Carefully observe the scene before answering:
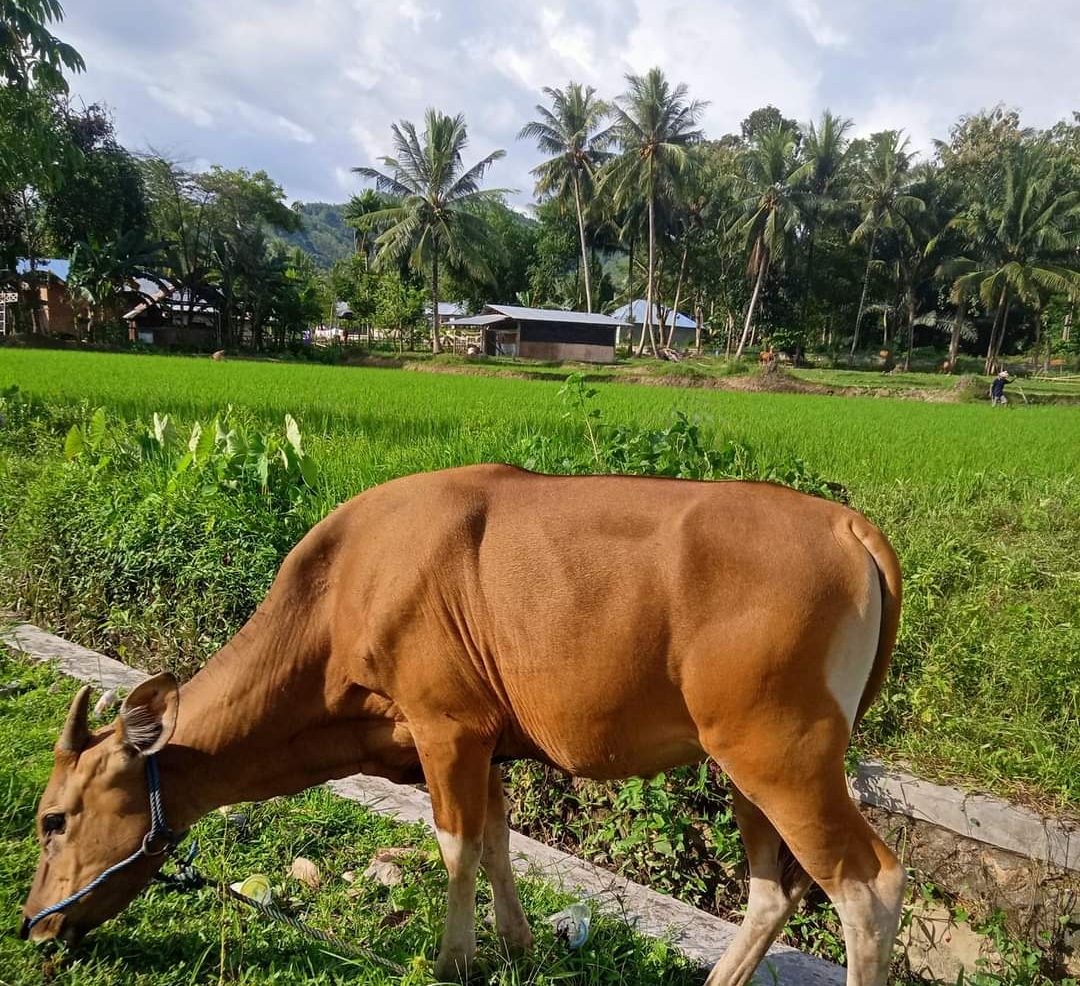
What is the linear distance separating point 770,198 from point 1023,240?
11.1 meters

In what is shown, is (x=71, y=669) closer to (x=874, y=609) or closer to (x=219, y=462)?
(x=219, y=462)

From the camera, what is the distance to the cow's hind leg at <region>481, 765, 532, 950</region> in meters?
2.19

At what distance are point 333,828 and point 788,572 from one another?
1.99 meters

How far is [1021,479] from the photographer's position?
22.0 ft

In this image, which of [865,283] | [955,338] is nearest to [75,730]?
[865,283]

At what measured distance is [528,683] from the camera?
76.5 inches

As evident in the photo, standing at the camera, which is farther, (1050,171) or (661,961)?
(1050,171)

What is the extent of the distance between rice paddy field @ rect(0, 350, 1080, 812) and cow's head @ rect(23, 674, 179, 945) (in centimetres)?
200

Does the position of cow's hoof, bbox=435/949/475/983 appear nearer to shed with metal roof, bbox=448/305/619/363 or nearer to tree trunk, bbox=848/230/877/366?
shed with metal roof, bbox=448/305/619/363

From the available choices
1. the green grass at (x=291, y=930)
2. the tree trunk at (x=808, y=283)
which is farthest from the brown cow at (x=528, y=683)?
the tree trunk at (x=808, y=283)

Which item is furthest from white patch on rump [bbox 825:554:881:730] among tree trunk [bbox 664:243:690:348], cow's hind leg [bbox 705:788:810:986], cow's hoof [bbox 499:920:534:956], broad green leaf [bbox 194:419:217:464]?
tree trunk [bbox 664:243:690:348]

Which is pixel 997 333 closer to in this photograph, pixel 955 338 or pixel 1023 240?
pixel 955 338

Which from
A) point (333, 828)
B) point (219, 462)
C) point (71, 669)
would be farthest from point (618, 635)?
point (219, 462)

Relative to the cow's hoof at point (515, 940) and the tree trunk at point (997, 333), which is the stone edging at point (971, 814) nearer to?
the cow's hoof at point (515, 940)
